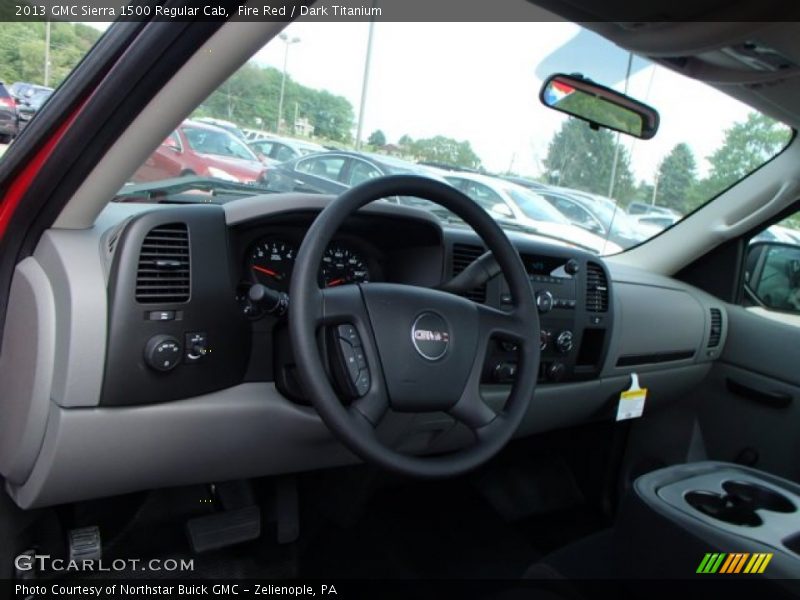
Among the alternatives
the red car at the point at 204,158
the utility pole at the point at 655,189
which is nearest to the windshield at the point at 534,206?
the utility pole at the point at 655,189

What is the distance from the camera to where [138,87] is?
4.13 feet

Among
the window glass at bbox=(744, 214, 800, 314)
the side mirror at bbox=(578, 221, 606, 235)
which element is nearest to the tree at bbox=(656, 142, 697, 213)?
the side mirror at bbox=(578, 221, 606, 235)

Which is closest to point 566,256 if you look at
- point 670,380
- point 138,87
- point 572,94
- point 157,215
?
point 572,94

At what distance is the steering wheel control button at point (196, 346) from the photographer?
166 centimetres

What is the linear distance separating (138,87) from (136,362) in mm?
669

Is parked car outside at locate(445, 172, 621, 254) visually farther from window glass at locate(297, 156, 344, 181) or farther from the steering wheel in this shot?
the steering wheel

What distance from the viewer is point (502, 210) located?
2596mm

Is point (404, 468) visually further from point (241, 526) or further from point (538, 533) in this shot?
point (538, 533)

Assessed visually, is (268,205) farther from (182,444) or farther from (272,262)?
(182,444)

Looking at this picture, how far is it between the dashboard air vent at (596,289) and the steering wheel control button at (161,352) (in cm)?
169

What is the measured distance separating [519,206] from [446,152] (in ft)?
1.47

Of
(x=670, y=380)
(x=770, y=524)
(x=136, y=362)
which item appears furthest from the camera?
(x=670, y=380)

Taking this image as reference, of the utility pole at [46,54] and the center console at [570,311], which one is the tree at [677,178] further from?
the utility pole at [46,54]

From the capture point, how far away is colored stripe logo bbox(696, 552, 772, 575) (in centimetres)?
170
